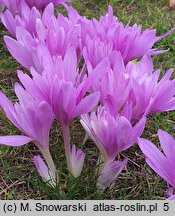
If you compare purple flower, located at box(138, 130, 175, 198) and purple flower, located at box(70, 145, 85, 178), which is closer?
purple flower, located at box(138, 130, 175, 198)

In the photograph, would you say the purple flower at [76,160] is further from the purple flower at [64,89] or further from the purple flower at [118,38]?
the purple flower at [118,38]

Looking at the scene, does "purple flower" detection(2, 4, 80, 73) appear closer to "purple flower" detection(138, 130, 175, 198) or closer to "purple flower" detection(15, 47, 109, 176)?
"purple flower" detection(15, 47, 109, 176)

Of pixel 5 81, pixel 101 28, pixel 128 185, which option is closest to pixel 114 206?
pixel 128 185

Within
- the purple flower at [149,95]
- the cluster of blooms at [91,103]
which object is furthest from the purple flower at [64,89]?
the purple flower at [149,95]

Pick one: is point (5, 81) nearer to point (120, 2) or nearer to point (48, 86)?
Result: point (48, 86)

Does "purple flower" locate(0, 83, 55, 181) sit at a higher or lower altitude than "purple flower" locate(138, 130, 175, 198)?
higher

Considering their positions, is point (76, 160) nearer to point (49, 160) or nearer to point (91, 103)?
point (49, 160)

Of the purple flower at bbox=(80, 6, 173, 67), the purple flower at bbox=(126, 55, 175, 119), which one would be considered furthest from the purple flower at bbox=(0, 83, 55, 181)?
the purple flower at bbox=(80, 6, 173, 67)

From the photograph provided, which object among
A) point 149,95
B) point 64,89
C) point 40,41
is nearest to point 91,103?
point 64,89

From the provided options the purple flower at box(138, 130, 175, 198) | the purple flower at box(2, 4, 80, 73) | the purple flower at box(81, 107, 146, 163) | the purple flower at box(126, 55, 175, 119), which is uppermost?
the purple flower at box(2, 4, 80, 73)
